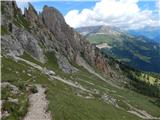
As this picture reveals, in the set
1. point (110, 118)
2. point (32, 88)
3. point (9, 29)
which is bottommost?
point (110, 118)

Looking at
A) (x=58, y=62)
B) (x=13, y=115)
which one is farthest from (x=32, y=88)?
(x=58, y=62)

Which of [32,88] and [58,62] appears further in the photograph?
[58,62]

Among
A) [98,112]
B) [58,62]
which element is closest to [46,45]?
[58,62]

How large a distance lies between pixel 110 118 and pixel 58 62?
118 meters

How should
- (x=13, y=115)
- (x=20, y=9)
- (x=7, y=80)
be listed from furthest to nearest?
1. (x=20, y=9)
2. (x=7, y=80)
3. (x=13, y=115)

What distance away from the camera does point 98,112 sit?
6694 centimetres

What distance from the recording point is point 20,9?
194875 millimetres

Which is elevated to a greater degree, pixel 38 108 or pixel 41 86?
pixel 41 86

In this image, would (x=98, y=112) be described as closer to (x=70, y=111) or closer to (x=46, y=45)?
(x=70, y=111)

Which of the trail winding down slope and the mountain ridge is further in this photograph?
the mountain ridge

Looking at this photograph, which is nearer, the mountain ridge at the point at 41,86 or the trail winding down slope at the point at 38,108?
the trail winding down slope at the point at 38,108

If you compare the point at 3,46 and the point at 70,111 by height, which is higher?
the point at 3,46

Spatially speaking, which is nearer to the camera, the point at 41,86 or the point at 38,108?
the point at 38,108

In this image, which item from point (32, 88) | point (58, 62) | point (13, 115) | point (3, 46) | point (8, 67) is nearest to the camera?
point (13, 115)
